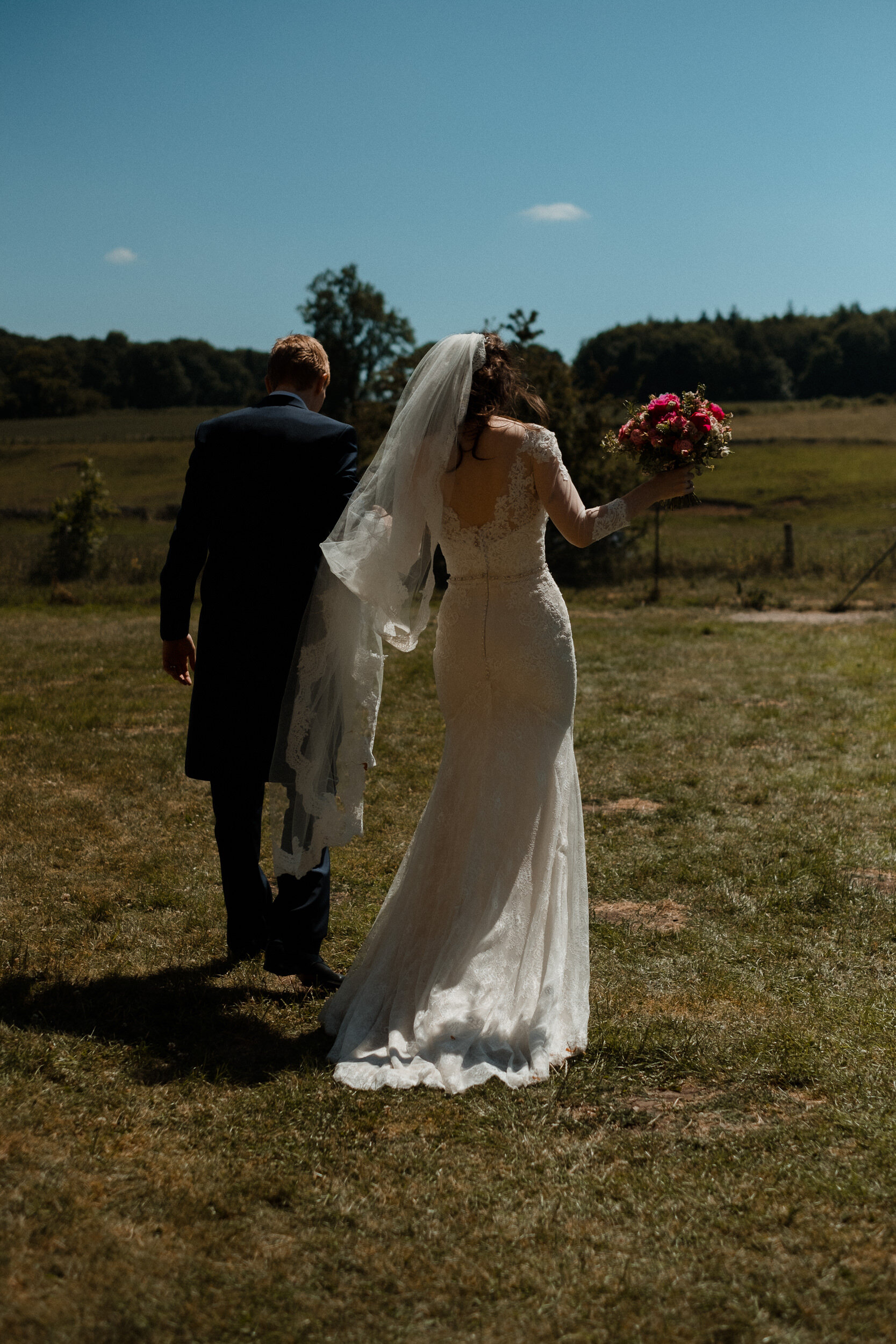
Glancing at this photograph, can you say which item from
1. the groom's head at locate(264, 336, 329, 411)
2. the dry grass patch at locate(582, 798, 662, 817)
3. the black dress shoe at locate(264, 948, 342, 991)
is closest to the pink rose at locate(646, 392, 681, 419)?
the groom's head at locate(264, 336, 329, 411)

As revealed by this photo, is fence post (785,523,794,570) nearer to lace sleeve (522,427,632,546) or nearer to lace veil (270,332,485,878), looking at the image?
lace sleeve (522,427,632,546)

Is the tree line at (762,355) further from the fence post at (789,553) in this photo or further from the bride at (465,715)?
the bride at (465,715)

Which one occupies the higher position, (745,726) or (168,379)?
(168,379)

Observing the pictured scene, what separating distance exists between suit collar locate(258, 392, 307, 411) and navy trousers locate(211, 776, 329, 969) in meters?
1.49

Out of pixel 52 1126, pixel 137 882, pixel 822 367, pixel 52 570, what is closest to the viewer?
pixel 52 1126

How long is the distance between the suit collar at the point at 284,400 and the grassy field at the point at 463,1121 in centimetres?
233

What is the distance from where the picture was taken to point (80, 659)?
12844mm

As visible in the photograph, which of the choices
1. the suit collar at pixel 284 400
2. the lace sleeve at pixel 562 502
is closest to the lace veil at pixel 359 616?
the lace sleeve at pixel 562 502

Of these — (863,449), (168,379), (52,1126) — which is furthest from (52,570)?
(168,379)

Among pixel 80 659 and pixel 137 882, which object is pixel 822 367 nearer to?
pixel 80 659

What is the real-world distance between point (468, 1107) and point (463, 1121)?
84 mm

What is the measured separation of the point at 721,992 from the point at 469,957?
120 cm

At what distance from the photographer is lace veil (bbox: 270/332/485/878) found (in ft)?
12.7

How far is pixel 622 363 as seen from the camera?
7812 cm
